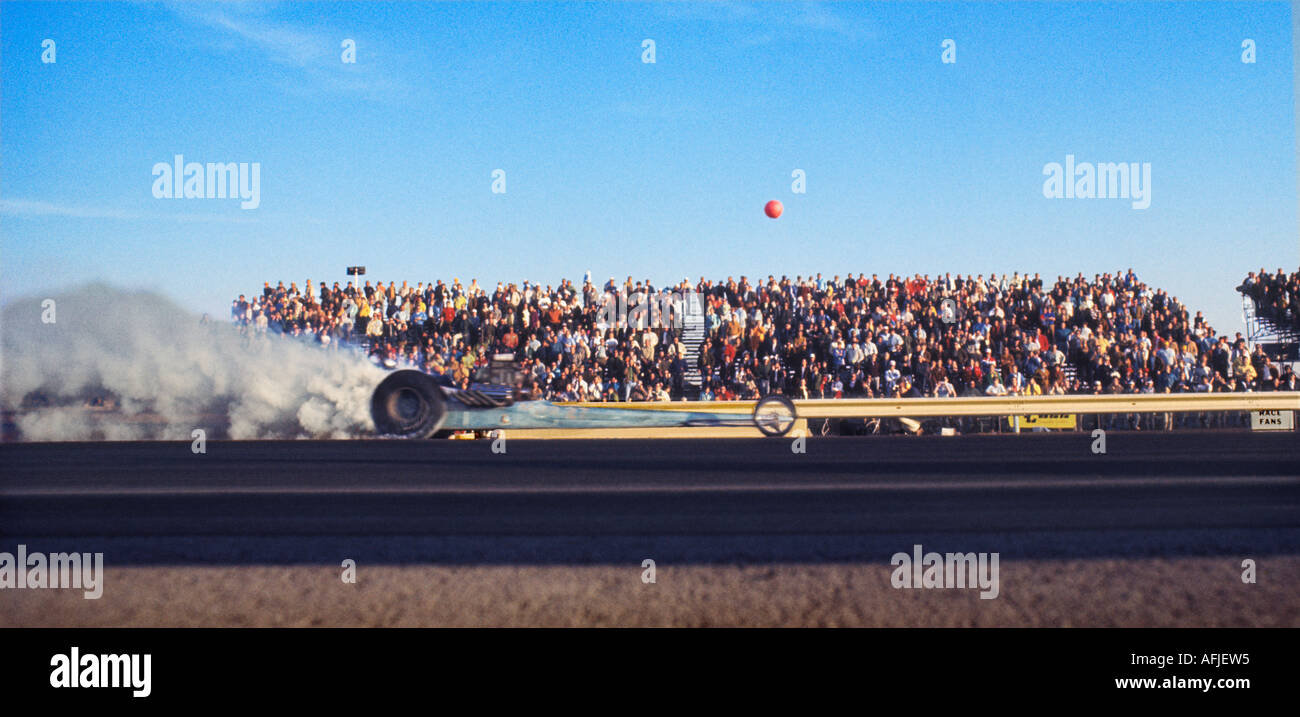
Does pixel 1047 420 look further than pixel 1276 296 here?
No

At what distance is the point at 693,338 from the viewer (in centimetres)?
2061

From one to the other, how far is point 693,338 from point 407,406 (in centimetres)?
617

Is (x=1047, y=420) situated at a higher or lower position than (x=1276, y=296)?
lower

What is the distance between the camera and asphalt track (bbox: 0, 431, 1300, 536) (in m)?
5.64

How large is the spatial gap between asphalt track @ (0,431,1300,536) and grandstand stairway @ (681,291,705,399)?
6424mm

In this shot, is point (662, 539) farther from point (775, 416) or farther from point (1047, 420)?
point (1047, 420)

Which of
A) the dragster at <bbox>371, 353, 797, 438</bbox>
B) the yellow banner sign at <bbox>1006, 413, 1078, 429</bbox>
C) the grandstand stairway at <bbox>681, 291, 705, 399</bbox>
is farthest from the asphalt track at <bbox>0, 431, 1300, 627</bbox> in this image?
the grandstand stairway at <bbox>681, 291, 705, 399</bbox>

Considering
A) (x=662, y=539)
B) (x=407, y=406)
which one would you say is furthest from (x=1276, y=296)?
(x=662, y=539)

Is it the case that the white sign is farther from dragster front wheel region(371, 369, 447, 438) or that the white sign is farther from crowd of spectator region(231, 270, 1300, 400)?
dragster front wheel region(371, 369, 447, 438)

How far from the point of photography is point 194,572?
3.77 metres

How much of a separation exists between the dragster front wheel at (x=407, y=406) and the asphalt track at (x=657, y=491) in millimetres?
3234
